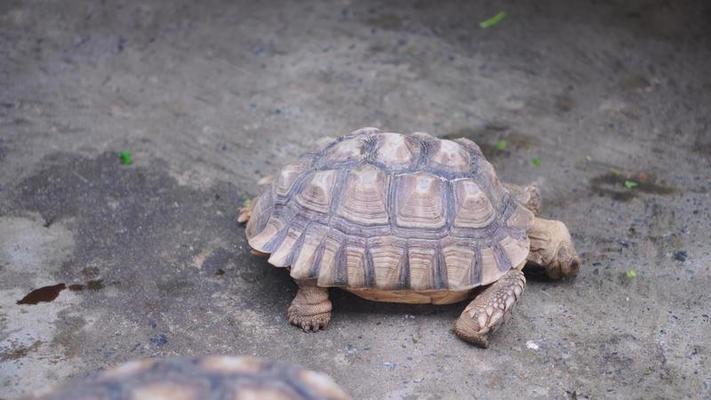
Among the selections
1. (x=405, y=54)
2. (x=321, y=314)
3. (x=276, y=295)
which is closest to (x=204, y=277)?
(x=276, y=295)

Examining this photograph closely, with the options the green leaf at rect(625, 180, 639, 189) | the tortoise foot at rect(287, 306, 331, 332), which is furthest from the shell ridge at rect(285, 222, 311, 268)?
the green leaf at rect(625, 180, 639, 189)

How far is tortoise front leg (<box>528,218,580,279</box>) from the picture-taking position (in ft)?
13.2

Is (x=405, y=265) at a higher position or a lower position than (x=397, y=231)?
lower

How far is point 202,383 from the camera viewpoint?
2492 millimetres

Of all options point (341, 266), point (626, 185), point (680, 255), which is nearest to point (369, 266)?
point (341, 266)

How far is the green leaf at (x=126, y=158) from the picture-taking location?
16.7ft

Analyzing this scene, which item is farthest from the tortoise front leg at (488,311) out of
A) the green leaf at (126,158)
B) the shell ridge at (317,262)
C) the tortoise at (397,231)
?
the green leaf at (126,158)

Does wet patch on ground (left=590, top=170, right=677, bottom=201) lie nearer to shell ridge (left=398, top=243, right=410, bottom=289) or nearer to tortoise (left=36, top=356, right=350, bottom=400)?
shell ridge (left=398, top=243, right=410, bottom=289)

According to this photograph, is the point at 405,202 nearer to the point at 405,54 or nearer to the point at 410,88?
the point at 410,88

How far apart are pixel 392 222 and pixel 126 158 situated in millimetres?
2203

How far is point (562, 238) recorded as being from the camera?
4.09 metres

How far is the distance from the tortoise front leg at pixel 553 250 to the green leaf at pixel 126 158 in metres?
2.57

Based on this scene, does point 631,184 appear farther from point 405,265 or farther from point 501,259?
point 405,265

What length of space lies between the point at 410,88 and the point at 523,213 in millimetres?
2306
